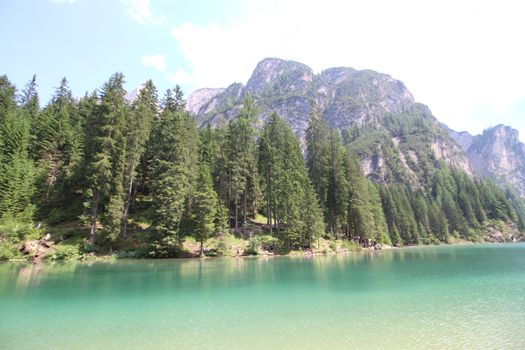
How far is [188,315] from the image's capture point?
1606cm

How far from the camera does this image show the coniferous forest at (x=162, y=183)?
152 ft

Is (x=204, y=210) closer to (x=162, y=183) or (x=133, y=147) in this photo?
(x=162, y=183)

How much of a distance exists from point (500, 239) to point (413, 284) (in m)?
127

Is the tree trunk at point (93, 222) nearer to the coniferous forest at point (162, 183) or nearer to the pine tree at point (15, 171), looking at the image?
the coniferous forest at point (162, 183)

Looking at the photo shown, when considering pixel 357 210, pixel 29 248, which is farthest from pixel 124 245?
pixel 357 210

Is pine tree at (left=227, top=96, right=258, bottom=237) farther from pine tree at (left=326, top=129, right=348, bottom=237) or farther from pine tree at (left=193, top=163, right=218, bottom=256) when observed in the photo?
pine tree at (left=326, top=129, right=348, bottom=237)

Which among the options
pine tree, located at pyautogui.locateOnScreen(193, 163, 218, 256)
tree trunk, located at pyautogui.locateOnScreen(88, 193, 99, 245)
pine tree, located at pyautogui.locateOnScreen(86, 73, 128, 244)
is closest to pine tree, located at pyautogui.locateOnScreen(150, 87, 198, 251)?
pine tree, located at pyautogui.locateOnScreen(193, 163, 218, 256)

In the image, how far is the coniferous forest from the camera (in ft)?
152

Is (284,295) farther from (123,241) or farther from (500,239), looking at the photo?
(500,239)

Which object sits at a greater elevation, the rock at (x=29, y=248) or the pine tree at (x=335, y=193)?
the pine tree at (x=335, y=193)

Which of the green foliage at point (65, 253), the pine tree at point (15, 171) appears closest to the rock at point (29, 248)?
the green foliage at point (65, 253)

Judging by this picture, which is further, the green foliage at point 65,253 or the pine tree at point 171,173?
the pine tree at point 171,173

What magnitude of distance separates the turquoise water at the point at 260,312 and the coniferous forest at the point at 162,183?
19.3 m

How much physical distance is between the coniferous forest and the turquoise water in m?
19.3
